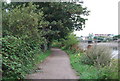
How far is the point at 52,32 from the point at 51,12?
8.99ft

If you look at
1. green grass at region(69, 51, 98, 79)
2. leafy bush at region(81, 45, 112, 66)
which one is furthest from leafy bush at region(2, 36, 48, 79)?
leafy bush at region(81, 45, 112, 66)

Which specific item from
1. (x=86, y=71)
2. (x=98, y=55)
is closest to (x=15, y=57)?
(x=86, y=71)

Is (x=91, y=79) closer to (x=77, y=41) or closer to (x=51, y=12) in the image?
(x=51, y=12)

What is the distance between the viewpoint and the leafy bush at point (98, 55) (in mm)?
9172

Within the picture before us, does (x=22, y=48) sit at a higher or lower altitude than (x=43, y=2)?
lower

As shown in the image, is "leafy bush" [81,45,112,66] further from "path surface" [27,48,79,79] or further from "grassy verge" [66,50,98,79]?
"path surface" [27,48,79,79]

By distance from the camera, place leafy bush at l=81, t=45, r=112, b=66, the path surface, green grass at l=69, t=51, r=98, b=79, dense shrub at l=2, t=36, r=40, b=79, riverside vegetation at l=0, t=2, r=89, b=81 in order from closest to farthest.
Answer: dense shrub at l=2, t=36, r=40, b=79 < riverside vegetation at l=0, t=2, r=89, b=81 < green grass at l=69, t=51, r=98, b=79 < the path surface < leafy bush at l=81, t=45, r=112, b=66

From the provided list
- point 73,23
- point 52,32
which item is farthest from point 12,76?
point 73,23

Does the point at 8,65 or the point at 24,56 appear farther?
the point at 24,56

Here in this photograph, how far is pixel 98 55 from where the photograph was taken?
9.84 meters

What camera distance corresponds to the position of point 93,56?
1009cm

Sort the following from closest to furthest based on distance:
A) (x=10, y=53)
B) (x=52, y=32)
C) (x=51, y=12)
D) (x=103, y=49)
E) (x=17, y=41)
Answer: (x=10, y=53) → (x=17, y=41) → (x=103, y=49) → (x=52, y=32) → (x=51, y=12)

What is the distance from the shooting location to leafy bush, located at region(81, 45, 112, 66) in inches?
361

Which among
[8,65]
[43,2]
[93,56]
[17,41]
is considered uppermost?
[43,2]
